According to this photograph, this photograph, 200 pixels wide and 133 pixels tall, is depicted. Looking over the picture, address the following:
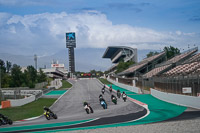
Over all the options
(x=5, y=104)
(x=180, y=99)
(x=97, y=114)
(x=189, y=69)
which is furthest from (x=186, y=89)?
(x=5, y=104)

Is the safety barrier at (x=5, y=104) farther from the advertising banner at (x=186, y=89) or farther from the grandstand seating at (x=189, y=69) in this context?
the grandstand seating at (x=189, y=69)

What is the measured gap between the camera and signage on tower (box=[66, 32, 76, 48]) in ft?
528

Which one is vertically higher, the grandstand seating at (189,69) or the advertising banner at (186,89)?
the grandstand seating at (189,69)

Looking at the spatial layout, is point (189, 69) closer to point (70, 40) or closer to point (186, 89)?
point (186, 89)

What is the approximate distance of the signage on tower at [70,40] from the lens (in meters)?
161

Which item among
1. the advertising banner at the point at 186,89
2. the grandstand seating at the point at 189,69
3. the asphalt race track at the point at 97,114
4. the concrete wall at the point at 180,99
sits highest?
the grandstand seating at the point at 189,69

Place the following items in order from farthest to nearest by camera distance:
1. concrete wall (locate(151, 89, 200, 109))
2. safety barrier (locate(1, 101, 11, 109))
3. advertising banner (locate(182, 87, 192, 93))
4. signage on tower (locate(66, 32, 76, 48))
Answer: signage on tower (locate(66, 32, 76, 48))
safety barrier (locate(1, 101, 11, 109))
advertising banner (locate(182, 87, 192, 93))
concrete wall (locate(151, 89, 200, 109))

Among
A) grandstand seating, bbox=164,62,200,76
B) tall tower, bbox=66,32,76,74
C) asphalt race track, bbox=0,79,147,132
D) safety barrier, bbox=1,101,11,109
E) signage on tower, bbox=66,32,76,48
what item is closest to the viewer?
asphalt race track, bbox=0,79,147,132

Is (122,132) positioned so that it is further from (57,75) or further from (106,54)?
(106,54)

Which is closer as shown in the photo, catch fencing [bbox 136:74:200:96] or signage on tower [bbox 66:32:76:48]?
catch fencing [bbox 136:74:200:96]

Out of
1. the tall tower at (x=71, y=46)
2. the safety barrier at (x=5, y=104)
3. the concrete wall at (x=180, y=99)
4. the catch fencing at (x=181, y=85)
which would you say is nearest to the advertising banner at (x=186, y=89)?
the catch fencing at (x=181, y=85)

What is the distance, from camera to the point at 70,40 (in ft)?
531

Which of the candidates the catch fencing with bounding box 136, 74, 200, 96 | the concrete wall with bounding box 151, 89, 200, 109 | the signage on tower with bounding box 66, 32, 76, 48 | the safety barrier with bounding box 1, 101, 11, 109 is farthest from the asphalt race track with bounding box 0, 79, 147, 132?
the signage on tower with bounding box 66, 32, 76, 48

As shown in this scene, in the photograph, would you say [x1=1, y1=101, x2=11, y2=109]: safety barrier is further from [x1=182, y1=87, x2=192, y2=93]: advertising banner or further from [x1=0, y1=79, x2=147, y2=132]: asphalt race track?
[x1=182, y1=87, x2=192, y2=93]: advertising banner
